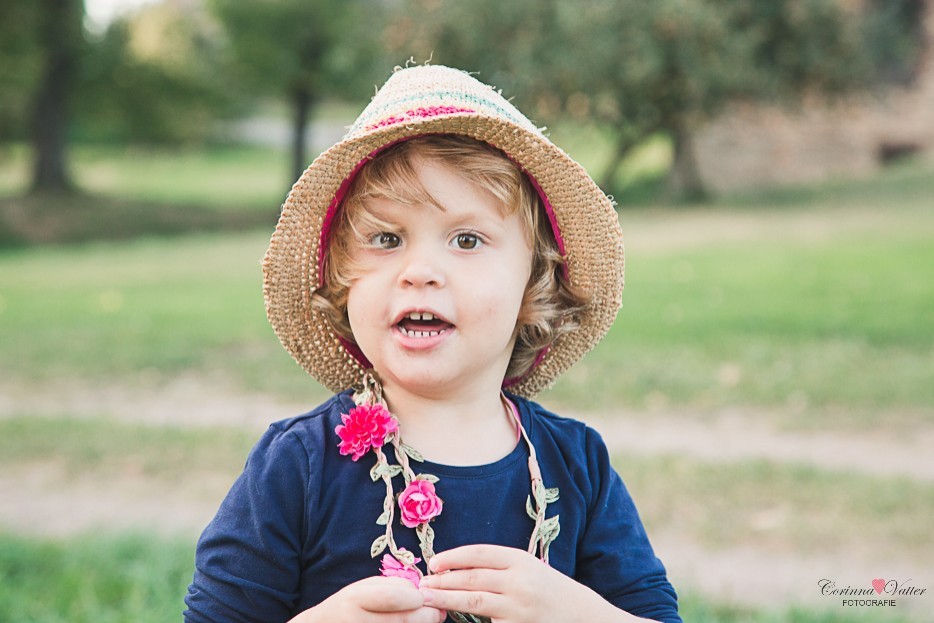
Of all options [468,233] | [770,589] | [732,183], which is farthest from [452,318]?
[732,183]

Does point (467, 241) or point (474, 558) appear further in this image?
point (467, 241)

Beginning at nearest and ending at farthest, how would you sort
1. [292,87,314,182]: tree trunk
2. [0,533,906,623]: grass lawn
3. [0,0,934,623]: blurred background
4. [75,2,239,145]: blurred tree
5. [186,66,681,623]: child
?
[186,66,681,623]: child < [0,533,906,623]: grass lawn < [0,0,934,623]: blurred background < [75,2,239,145]: blurred tree < [292,87,314,182]: tree trunk

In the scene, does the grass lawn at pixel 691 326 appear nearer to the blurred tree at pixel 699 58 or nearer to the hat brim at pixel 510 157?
the hat brim at pixel 510 157

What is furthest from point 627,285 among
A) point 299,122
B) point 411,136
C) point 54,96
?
point 54,96

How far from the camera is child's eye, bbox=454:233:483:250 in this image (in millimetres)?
1818

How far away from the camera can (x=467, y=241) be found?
5.99 feet

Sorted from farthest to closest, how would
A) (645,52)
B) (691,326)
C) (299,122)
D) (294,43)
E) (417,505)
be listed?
(299,122), (294,43), (645,52), (691,326), (417,505)

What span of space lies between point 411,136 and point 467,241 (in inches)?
8.4

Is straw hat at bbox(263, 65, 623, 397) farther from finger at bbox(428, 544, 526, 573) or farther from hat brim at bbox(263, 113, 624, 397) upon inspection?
finger at bbox(428, 544, 526, 573)

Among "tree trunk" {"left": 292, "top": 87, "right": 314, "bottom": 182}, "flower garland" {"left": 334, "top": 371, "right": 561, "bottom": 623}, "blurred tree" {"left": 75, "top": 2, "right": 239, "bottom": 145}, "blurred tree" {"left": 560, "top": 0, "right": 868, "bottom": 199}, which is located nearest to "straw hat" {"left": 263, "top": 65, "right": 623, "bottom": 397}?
"flower garland" {"left": 334, "top": 371, "right": 561, "bottom": 623}

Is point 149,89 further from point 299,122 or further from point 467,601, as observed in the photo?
point 467,601

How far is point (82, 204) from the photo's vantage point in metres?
21.8

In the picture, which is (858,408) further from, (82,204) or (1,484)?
(82,204)

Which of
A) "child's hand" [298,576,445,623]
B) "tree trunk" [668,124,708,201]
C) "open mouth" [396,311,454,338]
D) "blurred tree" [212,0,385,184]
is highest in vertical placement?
"blurred tree" [212,0,385,184]
